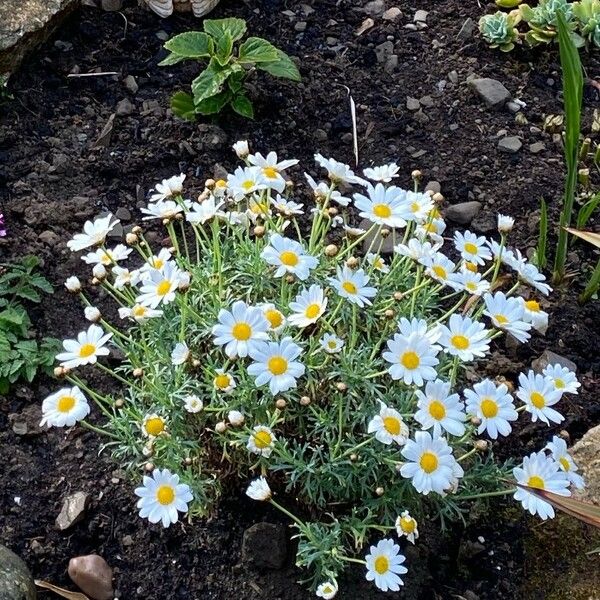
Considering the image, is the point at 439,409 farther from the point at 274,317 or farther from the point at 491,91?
the point at 491,91

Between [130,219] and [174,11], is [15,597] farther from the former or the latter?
[174,11]

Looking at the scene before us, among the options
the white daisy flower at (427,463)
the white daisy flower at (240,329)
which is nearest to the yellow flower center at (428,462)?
the white daisy flower at (427,463)

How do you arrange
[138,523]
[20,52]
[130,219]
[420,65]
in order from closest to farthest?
[138,523] → [130,219] → [20,52] → [420,65]

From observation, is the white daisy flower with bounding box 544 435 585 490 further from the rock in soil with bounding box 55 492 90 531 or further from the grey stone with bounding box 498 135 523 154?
the grey stone with bounding box 498 135 523 154

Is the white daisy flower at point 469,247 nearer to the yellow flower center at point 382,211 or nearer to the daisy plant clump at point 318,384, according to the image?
the daisy plant clump at point 318,384

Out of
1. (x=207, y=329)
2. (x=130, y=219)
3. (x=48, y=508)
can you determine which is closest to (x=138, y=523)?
(x=48, y=508)

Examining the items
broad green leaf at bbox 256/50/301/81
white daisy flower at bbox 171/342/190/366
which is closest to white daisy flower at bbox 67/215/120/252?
white daisy flower at bbox 171/342/190/366

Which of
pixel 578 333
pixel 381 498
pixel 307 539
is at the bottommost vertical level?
pixel 578 333
